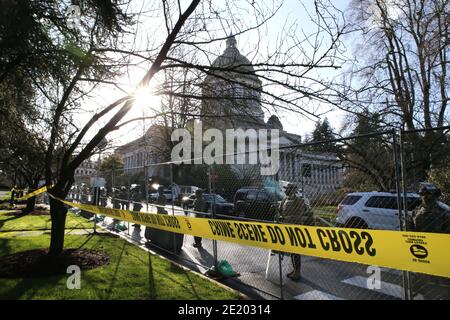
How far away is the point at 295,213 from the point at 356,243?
3.73m

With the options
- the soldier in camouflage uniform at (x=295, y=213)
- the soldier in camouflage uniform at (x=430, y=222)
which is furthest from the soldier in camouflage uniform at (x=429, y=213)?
the soldier in camouflage uniform at (x=295, y=213)

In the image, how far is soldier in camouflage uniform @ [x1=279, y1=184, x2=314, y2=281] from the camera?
6793mm

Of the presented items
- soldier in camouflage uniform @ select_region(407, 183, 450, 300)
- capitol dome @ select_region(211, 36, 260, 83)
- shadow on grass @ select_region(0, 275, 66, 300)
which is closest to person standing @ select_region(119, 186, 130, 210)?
shadow on grass @ select_region(0, 275, 66, 300)

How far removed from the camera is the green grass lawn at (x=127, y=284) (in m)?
5.27

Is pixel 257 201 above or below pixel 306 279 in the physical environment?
above

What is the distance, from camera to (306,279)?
278 inches

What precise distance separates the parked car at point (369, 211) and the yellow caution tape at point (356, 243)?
6.18 meters

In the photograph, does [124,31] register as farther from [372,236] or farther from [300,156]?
[372,236]

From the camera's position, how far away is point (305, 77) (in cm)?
457

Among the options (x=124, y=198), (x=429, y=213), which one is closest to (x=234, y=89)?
(x=429, y=213)

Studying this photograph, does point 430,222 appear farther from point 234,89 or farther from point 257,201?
point 234,89

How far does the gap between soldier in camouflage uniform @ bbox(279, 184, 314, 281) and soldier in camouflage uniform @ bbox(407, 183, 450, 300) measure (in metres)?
1.78
